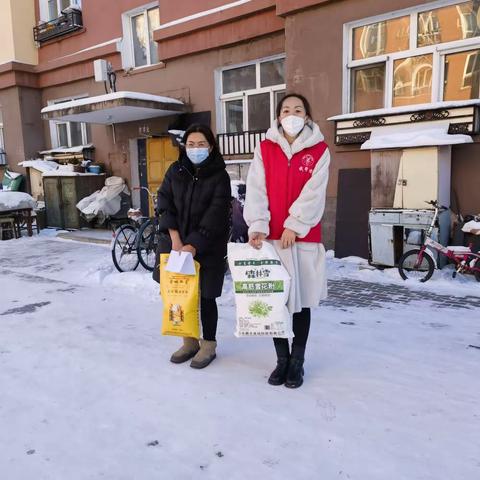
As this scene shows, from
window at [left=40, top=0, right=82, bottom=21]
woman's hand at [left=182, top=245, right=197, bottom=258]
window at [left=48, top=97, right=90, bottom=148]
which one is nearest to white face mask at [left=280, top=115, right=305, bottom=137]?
woman's hand at [left=182, top=245, right=197, bottom=258]

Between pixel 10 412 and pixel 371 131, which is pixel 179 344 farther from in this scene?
pixel 371 131

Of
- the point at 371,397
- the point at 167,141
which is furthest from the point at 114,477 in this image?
the point at 167,141

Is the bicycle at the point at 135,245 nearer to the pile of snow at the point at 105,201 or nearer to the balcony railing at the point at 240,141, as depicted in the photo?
the balcony railing at the point at 240,141

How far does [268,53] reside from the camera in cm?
794

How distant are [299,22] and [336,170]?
2.24 metres

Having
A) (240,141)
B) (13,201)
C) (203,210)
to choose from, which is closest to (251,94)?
(240,141)

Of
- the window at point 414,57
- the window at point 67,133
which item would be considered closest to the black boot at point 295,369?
the window at point 414,57

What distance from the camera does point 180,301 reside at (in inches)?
122

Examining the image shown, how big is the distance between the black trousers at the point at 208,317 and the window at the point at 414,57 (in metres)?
4.46

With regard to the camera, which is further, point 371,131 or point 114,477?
point 371,131

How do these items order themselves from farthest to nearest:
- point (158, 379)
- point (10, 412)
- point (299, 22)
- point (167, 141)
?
point (167, 141)
point (299, 22)
point (158, 379)
point (10, 412)

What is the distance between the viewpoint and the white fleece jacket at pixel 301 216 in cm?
265

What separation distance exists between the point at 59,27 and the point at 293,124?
10.8 meters

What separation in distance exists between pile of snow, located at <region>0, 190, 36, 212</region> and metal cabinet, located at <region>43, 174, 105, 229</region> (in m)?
0.57
